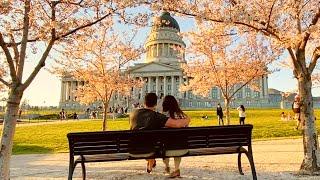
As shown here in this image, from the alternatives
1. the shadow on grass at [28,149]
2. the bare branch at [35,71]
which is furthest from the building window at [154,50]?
the bare branch at [35,71]

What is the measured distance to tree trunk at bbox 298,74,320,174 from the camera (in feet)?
28.0

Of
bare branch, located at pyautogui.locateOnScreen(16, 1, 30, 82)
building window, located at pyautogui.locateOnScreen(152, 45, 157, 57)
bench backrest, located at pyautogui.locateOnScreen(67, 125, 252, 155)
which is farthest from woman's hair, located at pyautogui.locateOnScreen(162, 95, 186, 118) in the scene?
building window, located at pyautogui.locateOnScreen(152, 45, 157, 57)

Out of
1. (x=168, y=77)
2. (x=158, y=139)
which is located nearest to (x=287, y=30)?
(x=158, y=139)

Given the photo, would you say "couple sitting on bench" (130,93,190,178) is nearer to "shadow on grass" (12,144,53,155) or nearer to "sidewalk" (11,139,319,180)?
"sidewalk" (11,139,319,180)

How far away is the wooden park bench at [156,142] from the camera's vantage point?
737 centimetres

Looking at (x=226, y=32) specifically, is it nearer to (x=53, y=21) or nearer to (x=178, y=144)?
(x=178, y=144)

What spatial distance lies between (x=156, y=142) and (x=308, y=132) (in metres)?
3.56

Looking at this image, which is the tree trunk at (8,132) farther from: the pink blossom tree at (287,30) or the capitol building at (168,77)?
the capitol building at (168,77)

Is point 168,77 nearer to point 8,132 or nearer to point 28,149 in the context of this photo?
point 28,149

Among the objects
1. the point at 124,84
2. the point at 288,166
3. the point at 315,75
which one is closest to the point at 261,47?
the point at 315,75

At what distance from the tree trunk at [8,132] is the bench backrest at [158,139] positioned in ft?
3.91

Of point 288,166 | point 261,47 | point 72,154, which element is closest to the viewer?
point 72,154

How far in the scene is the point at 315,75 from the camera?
2870 cm

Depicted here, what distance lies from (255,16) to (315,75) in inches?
859
